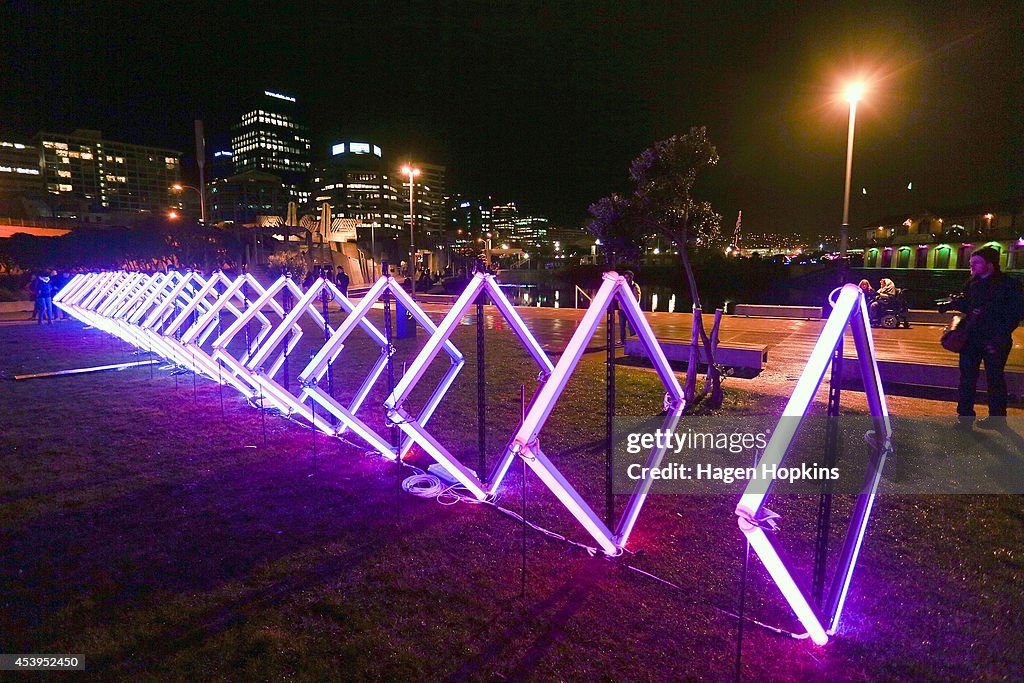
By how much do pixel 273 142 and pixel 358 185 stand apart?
50.6 meters

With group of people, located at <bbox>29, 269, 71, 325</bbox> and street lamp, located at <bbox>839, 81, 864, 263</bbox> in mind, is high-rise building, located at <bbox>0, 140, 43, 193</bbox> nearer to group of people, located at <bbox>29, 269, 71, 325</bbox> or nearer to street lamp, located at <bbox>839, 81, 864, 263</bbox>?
group of people, located at <bbox>29, 269, 71, 325</bbox>

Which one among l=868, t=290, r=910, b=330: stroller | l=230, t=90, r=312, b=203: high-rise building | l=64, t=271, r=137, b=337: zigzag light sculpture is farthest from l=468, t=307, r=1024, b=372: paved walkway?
l=230, t=90, r=312, b=203: high-rise building

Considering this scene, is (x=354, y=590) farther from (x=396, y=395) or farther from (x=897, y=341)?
(x=897, y=341)

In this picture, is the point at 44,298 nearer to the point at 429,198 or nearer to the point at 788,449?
the point at 788,449

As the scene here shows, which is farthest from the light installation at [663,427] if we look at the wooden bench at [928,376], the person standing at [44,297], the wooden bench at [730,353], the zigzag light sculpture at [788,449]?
the person standing at [44,297]

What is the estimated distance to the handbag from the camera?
234 inches

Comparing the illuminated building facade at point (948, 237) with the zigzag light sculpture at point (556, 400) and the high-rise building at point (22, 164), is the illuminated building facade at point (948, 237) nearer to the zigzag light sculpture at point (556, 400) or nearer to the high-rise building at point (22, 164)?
the zigzag light sculpture at point (556, 400)

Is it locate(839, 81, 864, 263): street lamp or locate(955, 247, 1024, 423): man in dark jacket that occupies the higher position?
locate(839, 81, 864, 263): street lamp

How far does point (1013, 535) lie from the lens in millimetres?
4078

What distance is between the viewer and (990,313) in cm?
572

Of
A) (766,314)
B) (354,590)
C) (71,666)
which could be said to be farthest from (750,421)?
(766,314)
